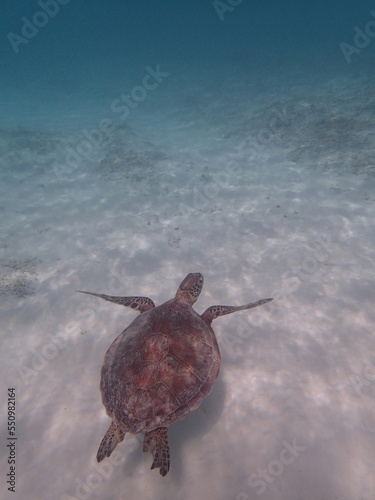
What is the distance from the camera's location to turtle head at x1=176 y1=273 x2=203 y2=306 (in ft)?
16.7

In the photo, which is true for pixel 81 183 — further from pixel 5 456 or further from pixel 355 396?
pixel 355 396

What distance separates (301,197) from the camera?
10.8 meters

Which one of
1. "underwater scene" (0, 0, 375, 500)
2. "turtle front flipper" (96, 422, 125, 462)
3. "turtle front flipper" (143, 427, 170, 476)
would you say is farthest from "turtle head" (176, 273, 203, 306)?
"turtle front flipper" (96, 422, 125, 462)

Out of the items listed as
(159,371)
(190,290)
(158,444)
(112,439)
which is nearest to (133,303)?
(190,290)

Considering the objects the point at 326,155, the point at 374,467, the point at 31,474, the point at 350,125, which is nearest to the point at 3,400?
the point at 31,474

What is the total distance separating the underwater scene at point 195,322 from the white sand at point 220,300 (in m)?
0.03

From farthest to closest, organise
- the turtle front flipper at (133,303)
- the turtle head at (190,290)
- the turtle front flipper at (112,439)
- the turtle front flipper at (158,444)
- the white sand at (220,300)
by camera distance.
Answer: the turtle front flipper at (133,303), the turtle head at (190,290), the white sand at (220,300), the turtle front flipper at (112,439), the turtle front flipper at (158,444)

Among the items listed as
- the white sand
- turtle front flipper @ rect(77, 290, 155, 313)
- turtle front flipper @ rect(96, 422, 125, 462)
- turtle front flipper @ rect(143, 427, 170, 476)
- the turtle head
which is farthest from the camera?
turtle front flipper @ rect(77, 290, 155, 313)

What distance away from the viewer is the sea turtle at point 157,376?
137 inches

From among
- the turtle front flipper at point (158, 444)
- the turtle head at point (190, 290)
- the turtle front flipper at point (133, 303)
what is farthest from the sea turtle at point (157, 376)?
the turtle front flipper at point (133, 303)

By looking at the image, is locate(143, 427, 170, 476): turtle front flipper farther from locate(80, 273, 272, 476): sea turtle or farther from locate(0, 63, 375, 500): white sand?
locate(0, 63, 375, 500): white sand

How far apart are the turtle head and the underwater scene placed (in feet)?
0.09

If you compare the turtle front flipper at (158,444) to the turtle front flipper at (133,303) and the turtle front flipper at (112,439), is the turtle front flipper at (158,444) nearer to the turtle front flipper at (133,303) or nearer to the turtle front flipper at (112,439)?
the turtle front flipper at (112,439)

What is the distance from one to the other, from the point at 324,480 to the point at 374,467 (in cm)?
72
